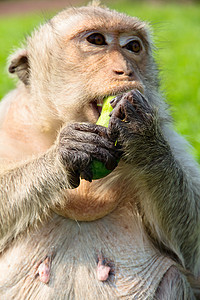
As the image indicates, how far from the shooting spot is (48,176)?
3537 mm

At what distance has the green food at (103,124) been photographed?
3.40m

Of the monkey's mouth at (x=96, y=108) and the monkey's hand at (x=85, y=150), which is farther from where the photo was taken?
the monkey's mouth at (x=96, y=108)

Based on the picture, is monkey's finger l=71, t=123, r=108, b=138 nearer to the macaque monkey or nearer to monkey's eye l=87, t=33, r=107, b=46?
the macaque monkey

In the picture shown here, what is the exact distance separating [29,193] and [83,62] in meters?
1.20

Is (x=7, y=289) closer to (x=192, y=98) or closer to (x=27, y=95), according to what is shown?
(x=27, y=95)

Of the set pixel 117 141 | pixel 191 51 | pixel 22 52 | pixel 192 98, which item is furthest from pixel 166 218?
pixel 191 51

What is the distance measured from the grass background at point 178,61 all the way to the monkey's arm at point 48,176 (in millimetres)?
1523

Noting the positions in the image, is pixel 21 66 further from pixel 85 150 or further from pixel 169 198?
pixel 169 198

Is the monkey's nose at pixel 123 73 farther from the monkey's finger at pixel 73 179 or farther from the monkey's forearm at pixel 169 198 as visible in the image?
the monkey's finger at pixel 73 179

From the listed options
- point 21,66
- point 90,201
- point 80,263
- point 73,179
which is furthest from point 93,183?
point 21,66

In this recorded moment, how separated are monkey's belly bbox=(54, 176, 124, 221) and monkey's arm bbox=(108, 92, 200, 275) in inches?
9.1

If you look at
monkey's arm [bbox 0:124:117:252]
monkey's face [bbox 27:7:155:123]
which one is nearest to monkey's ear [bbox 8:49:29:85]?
monkey's face [bbox 27:7:155:123]

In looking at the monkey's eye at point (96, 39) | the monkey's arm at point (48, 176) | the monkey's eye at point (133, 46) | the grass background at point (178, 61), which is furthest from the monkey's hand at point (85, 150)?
the grass background at point (178, 61)

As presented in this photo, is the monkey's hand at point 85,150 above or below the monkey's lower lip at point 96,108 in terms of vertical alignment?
below
